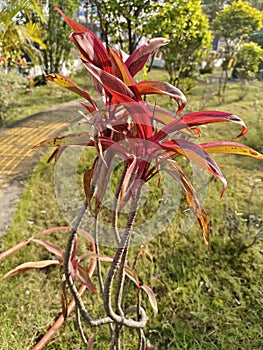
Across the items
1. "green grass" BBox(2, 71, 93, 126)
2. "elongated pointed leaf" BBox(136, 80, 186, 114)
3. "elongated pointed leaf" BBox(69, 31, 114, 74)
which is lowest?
"green grass" BBox(2, 71, 93, 126)

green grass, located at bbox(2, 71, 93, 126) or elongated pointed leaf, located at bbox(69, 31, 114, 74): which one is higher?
elongated pointed leaf, located at bbox(69, 31, 114, 74)

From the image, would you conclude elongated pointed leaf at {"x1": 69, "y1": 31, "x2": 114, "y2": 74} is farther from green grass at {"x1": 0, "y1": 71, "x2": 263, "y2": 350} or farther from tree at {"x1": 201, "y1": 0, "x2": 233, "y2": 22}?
tree at {"x1": 201, "y1": 0, "x2": 233, "y2": 22}

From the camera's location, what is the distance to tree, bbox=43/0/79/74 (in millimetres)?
7168

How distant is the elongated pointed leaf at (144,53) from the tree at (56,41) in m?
7.07

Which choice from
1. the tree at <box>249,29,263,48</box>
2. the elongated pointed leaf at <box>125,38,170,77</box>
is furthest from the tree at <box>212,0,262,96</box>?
the elongated pointed leaf at <box>125,38,170,77</box>

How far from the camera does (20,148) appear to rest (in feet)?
11.7

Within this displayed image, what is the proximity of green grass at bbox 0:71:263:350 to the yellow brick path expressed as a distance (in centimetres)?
62

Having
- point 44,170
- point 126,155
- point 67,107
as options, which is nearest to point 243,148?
point 126,155

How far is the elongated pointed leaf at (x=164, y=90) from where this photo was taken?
56 centimetres

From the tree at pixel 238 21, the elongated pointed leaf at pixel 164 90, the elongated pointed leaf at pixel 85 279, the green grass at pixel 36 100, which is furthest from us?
the tree at pixel 238 21

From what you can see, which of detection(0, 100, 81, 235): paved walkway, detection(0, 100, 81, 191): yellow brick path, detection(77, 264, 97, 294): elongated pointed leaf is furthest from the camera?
detection(0, 100, 81, 191): yellow brick path

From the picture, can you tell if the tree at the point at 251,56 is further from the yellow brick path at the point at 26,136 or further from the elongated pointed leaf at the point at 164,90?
the elongated pointed leaf at the point at 164,90

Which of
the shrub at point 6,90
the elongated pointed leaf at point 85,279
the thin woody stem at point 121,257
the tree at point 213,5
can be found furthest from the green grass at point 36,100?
the thin woody stem at point 121,257

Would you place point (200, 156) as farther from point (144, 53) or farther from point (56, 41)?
point (56, 41)
